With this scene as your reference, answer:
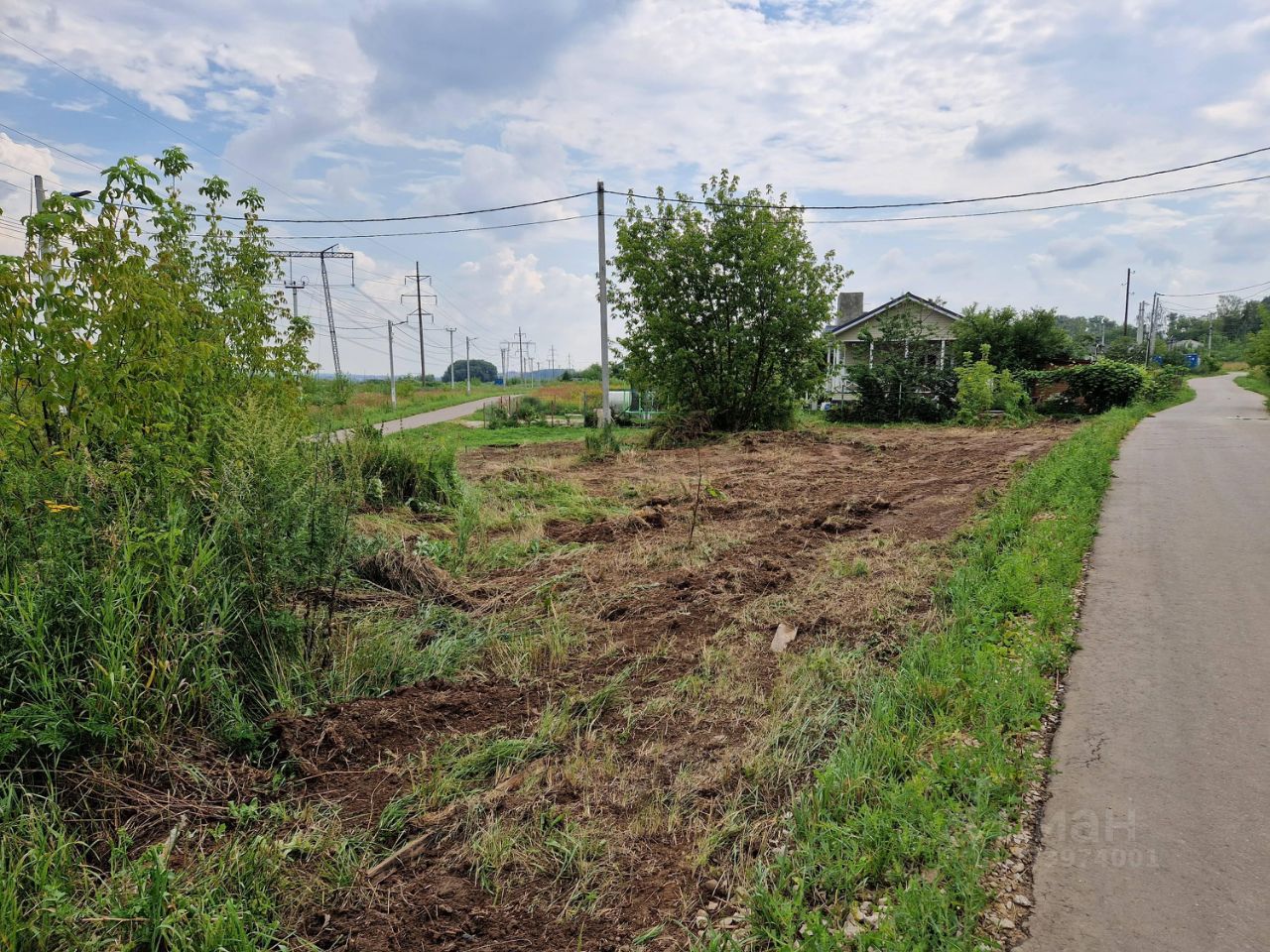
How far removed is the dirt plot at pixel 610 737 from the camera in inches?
104

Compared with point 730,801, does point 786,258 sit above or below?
above

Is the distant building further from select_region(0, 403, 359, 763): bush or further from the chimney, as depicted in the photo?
select_region(0, 403, 359, 763): bush

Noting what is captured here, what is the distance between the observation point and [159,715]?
3.28 m

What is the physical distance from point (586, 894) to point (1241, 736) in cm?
314

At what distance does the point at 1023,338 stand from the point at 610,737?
1262 inches

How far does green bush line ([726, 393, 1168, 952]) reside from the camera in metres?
2.47

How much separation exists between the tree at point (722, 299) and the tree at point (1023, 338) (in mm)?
12486

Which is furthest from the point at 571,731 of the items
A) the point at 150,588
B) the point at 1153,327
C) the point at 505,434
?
the point at 1153,327

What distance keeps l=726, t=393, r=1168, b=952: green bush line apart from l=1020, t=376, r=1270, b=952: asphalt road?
19 cm

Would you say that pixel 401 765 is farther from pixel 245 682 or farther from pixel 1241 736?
pixel 1241 736

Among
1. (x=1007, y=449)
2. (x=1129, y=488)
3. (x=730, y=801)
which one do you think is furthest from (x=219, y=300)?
(x=1007, y=449)

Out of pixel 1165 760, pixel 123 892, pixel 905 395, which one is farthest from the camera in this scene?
pixel 905 395

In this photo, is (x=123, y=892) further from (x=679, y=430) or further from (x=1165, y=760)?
(x=679, y=430)

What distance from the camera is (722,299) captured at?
20859 millimetres
